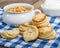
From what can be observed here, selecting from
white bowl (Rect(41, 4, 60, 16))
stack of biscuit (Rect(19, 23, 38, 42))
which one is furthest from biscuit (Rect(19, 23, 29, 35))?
white bowl (Rect(41, 4, 60, 16))

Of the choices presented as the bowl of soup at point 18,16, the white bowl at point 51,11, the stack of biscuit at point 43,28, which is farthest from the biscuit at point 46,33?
the white bowl at point 51,11

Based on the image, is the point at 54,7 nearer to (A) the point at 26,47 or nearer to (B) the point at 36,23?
(B) the point at 36,23

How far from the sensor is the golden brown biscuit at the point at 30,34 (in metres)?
0.73

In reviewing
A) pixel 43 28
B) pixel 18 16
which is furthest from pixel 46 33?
pixel 18 16

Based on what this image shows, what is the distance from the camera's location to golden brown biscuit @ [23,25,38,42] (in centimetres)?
73

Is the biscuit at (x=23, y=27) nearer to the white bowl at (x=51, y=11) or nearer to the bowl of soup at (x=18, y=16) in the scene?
the bowl of soup at (x=18, y=16)

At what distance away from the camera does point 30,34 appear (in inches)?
29.1

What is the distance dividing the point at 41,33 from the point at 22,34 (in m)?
0.09

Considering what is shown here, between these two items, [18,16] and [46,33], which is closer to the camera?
[46,33]

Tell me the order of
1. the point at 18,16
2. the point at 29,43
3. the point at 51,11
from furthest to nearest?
the point at 51,11 < the point at 18,16 < the point at 29,43

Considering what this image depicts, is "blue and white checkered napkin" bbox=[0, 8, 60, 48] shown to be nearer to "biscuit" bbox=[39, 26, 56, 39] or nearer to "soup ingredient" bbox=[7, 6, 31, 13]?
"biscuit" bbox=[39, 26, 56, 39]


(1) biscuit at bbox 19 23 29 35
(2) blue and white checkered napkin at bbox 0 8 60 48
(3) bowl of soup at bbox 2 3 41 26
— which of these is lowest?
(2) blue and white checkered napkin at bbox 0 8 60 48

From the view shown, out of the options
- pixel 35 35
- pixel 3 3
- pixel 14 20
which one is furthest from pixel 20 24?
pixel 3 3

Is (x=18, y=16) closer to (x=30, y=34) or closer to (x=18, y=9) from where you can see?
(x=18, y=9)
